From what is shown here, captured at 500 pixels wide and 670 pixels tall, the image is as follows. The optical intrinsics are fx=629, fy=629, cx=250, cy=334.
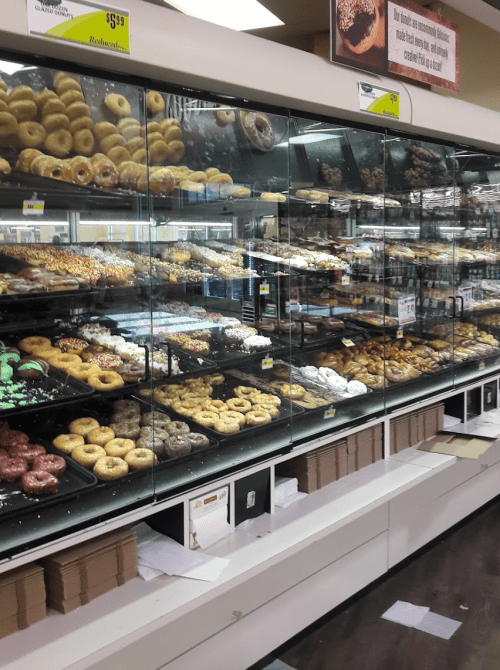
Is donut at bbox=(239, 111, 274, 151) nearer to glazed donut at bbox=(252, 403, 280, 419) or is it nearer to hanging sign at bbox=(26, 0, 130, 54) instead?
hanging sign at bbox=(26, 0, 130, 54)

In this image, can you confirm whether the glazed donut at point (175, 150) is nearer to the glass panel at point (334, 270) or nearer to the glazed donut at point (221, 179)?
the glazed donut at point (221, 179)

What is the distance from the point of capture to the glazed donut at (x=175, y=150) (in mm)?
2542

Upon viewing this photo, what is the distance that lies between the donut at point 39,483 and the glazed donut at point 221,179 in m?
1.39

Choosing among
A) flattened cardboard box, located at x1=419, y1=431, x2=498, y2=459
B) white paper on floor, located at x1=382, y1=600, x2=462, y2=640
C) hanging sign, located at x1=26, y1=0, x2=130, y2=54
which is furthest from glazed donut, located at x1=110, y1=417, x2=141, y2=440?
flattened cardboard box, located at x1=419, y1=431, x2=498, y2=459

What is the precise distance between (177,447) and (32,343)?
2.25 ft

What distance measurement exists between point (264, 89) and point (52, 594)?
1984 millimetres

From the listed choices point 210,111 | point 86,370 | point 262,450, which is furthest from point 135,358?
point 210,111

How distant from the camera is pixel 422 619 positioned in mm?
3137

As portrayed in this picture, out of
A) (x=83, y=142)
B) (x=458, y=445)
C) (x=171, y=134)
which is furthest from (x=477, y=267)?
(x=83, y=142)

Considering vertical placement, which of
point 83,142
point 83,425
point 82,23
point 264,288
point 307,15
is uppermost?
point 307,15

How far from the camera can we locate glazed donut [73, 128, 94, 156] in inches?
88.0

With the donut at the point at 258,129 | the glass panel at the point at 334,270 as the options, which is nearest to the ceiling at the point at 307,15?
the glass panel at the point at 334,270

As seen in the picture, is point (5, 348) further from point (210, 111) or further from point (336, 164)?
point (336, 164)

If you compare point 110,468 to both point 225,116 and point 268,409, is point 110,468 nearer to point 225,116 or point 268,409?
point 268,409
